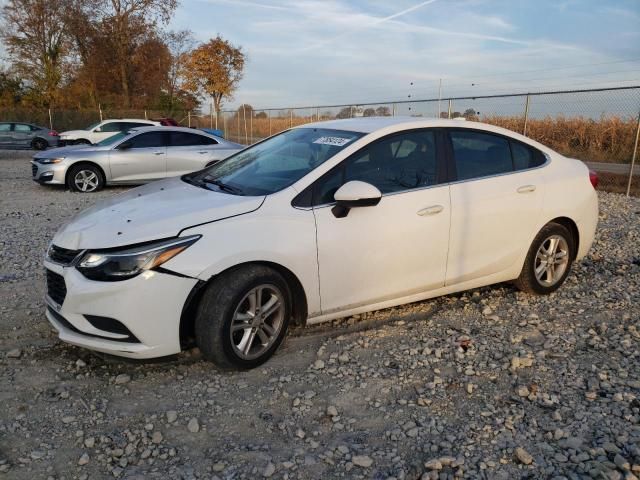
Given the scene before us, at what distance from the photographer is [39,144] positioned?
24297mm

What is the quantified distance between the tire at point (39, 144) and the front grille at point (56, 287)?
23.7 metres

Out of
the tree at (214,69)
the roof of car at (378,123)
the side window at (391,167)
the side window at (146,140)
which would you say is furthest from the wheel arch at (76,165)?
the tree at (214,69)

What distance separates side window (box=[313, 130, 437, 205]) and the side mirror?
0.36 ft

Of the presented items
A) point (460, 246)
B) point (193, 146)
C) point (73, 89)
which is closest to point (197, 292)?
point (460, 246)

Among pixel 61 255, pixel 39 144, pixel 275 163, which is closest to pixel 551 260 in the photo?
pixel 275 163

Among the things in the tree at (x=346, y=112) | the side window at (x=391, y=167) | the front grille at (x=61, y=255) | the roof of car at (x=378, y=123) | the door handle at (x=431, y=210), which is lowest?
the front grille at (x=61, y=255)

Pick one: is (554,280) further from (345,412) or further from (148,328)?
(148,328)

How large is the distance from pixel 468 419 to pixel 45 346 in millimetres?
2992

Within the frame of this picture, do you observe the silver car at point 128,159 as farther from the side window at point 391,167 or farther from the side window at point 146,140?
the side window at point 391,167

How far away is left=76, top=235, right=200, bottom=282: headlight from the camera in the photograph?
126 inches

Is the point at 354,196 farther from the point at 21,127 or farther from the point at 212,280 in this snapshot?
the point at 21,127

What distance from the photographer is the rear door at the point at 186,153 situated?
11.6 m

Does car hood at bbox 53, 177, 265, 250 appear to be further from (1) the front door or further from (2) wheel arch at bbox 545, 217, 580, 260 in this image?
(2) wheel arch at bbox 545, 217, 580, 260

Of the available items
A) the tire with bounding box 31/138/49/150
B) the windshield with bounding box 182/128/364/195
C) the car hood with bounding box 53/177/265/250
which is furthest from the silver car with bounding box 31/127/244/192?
the tire with bounding box 31/138/49/150
